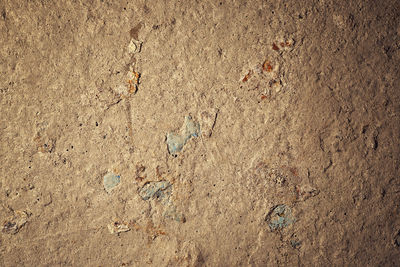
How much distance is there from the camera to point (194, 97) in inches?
48.1

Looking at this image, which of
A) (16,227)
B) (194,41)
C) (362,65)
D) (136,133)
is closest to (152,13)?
(194,41)

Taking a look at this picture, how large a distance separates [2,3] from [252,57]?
3.61 feet

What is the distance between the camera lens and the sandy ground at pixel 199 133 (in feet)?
3.91

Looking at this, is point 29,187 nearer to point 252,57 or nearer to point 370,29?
point 252,57

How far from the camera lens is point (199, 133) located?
4.04 feet

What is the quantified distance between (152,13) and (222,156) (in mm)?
699

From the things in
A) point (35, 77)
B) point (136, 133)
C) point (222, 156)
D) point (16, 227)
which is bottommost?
point (222, 156)

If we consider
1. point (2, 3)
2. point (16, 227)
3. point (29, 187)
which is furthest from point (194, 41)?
point (16, 227)

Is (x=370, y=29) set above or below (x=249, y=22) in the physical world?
below

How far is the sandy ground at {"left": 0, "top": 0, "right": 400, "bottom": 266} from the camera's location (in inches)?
46.9

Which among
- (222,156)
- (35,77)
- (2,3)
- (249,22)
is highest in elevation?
(2,3)

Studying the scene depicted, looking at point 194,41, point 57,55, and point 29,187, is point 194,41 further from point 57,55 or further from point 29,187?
point 29,187

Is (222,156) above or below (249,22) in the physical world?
below

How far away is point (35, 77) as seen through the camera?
1202 millimetres
